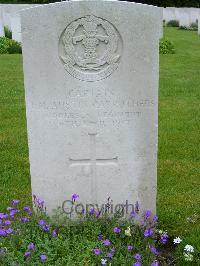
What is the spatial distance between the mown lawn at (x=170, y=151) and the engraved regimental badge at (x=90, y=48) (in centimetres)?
154

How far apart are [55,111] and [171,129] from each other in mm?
3707

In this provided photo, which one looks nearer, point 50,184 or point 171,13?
point 50,184

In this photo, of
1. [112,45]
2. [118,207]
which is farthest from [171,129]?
[112,45]

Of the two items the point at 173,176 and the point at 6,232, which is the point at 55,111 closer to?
the point at 6,232

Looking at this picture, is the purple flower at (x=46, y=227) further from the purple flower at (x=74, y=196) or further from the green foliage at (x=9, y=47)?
the green foliage at (x=9, y=47)

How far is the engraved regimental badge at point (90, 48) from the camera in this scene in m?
3.48

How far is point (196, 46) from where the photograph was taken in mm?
18047

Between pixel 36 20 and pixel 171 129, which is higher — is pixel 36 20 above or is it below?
above

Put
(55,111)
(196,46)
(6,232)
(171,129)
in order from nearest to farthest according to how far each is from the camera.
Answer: (6,232)
(55,111)
(171,129)
(196,46)

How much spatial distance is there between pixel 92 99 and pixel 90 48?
0.39 metres

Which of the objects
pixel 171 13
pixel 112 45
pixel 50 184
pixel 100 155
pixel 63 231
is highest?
pixel 171 13

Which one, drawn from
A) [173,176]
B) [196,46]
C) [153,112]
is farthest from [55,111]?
[196,46]

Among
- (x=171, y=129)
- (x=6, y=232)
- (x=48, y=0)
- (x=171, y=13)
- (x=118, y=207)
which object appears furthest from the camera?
(x=48, y=0)

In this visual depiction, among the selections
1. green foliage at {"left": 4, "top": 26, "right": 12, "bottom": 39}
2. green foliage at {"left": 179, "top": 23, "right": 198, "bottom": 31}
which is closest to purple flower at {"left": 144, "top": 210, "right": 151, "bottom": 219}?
green foliage at {"left": 4, "top": 26, "right": 12, "bottom": 39}
